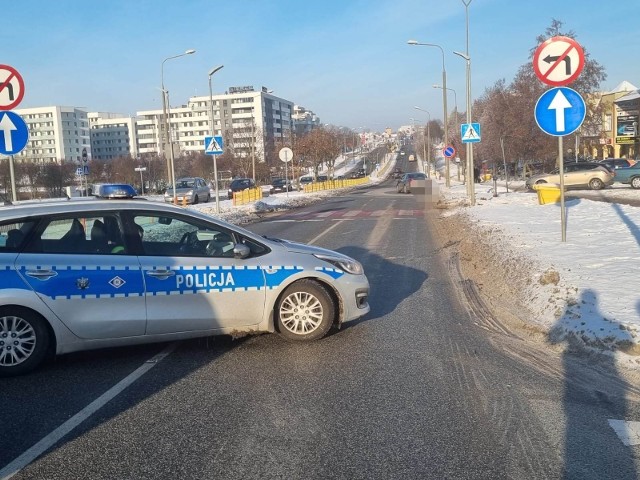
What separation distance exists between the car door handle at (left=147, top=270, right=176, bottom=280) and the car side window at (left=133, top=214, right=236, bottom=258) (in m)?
0.20

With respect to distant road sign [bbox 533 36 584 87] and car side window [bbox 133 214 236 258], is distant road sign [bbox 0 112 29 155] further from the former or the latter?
distant road sign [bbox 533 36 584 87]

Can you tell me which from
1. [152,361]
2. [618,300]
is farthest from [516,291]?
[152,361]

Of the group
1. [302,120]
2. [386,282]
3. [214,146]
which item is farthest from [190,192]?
[302,120]

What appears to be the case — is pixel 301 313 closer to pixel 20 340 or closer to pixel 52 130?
pixel 20 340

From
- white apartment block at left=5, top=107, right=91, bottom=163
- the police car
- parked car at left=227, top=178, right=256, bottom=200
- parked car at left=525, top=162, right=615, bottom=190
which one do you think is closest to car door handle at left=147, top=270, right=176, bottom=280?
the police car

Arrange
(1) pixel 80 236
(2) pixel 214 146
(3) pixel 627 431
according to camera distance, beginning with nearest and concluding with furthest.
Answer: (3) pixel 627 431 < (1) pixel 80 236 < (2) pixel 214 146

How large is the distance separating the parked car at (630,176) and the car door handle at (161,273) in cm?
3443

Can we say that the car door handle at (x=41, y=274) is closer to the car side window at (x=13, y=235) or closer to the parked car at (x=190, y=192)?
the car side window at (x=13, y=235)

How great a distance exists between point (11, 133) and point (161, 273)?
17.1ft

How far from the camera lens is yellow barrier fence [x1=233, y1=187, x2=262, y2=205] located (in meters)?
33.7

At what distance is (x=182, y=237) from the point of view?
6.22 metres

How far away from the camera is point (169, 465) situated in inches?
146

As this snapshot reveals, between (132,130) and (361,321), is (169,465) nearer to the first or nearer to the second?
(361,321)

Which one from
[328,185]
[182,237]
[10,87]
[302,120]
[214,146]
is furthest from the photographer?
[302,120]
